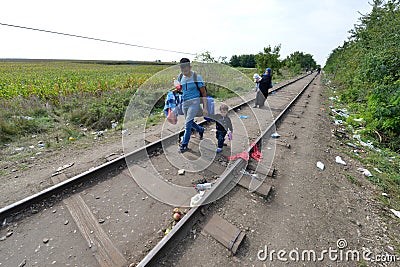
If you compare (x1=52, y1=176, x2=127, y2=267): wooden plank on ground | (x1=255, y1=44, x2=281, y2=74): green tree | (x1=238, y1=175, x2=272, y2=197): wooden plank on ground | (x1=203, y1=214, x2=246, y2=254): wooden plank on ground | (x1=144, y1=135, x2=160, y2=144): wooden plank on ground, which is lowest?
(x1=52, y1=176, x2=127, y2=267): wooden plank on ground

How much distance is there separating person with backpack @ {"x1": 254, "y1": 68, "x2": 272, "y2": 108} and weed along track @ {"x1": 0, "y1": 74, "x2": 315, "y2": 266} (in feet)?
17.0

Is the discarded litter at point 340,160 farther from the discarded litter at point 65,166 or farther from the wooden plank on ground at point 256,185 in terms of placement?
the discarded litter at point 65,166

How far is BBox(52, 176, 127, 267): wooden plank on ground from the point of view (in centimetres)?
192

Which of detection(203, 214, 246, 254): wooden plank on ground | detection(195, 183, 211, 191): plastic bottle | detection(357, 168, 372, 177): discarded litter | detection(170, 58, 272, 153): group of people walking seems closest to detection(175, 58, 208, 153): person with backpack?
detection(170, 58, 272, 153): group of people walking

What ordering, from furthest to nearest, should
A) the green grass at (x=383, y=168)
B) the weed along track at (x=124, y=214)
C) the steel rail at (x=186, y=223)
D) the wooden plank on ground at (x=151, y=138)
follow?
1. the wooden plank on ground at (x=151, y=138)
2. the green grass at (x=383, y=168)
3. the weed along track at (x=124, y=214)
4. the steel rail at (x=186, y=223)

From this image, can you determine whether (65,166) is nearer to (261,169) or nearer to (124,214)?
(124,214)

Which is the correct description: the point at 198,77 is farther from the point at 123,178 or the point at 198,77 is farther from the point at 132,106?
the point at 132,106

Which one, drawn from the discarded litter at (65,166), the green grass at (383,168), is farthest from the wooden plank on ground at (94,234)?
the green grass at (383,168)

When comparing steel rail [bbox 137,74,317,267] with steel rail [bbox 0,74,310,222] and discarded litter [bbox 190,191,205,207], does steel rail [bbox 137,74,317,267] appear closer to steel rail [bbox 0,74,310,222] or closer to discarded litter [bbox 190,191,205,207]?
discarded litter [bbox 190,191,205,207]

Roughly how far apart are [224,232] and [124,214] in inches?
56.2

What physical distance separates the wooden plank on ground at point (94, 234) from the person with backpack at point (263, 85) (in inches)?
302

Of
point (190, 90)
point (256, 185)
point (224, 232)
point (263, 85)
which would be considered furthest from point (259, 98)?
point (224, 232)

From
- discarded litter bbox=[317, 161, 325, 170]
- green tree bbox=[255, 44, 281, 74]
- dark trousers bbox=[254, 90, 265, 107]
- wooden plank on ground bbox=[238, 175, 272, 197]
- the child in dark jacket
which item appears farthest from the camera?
green tree bbox=[255, 44, 281, 74]

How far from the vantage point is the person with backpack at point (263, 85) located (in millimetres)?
7945
